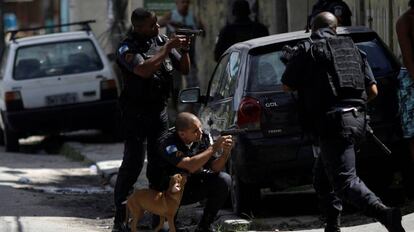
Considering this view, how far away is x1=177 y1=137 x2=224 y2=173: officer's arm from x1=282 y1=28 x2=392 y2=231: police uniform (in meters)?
0.69

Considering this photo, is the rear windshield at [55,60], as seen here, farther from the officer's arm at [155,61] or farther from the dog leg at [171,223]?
the dog leg at [171,223]

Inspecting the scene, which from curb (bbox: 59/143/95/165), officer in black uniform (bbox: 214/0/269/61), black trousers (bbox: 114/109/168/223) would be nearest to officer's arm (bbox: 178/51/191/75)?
black trousers (bbox: 114/109/168/223)

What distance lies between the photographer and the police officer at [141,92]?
28.3ft

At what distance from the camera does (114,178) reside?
45.0 ft

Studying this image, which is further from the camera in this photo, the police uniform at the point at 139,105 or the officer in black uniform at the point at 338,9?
the officer in black uniform at the point at 338,9

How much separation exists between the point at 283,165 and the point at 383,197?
1515 millimetres

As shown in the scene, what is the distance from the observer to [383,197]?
34.9 ft

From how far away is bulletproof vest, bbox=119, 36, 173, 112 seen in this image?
866cm

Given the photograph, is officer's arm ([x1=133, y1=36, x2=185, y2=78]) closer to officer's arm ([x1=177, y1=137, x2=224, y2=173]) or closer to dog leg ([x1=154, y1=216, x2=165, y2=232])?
officer's arm ([x1=177, y1=137, x2=224, y2=173])

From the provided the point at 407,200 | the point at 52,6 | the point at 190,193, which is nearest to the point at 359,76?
the point at 190,193

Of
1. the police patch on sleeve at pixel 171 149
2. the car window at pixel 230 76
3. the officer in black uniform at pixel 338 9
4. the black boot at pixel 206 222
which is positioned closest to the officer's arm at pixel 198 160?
the police patch on sleeve at pixel 171 149

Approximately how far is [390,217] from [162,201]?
1.60 m

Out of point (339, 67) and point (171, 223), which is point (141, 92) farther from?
point (339, 67)

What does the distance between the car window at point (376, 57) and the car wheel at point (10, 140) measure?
8.58 m
